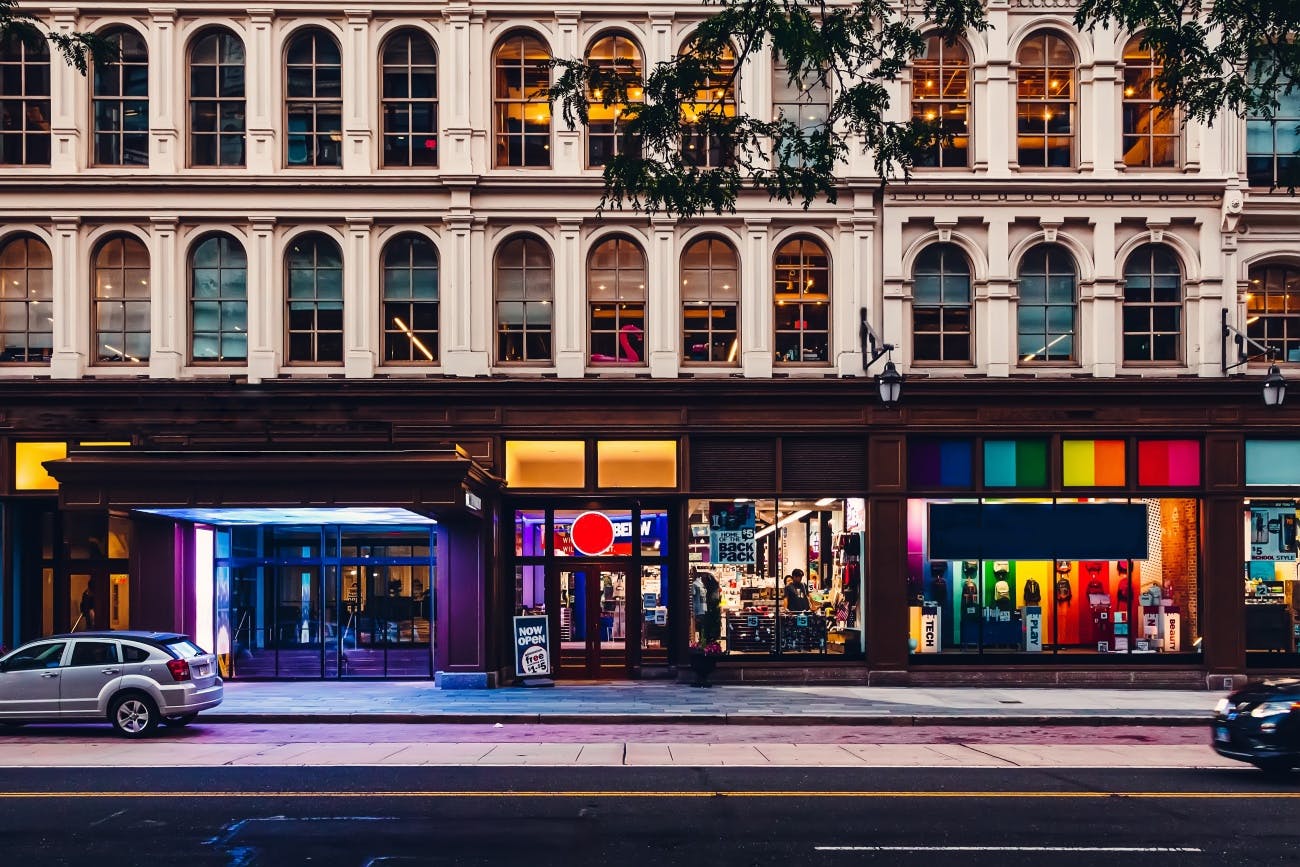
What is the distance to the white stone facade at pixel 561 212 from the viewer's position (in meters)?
23.0

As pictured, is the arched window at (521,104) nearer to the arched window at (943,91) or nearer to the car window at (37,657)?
the arched window at (943,91)

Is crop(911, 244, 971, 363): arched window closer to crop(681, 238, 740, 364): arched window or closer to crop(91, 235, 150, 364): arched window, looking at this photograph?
crop(681, 238, 740, 364): arched window

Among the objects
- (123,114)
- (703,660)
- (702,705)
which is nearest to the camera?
(702,705)

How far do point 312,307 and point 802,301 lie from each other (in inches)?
367

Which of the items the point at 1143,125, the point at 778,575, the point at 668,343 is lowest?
the point at 778,575

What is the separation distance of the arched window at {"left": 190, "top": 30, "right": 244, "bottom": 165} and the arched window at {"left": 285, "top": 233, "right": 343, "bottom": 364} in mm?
2147

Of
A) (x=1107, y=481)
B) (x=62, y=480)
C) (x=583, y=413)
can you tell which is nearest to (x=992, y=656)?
(x=1107, y=481)

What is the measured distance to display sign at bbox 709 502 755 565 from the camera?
76.2 feet

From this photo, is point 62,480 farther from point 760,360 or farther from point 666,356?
point 760,360

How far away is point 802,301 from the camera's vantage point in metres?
23.5

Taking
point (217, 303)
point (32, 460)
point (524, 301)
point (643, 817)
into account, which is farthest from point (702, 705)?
point (32, 460)

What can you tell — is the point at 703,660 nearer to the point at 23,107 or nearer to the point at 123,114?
the point at 123,114

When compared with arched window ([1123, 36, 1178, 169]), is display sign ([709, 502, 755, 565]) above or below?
below

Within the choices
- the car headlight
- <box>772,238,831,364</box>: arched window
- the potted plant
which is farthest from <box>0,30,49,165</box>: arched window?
the car headlight
